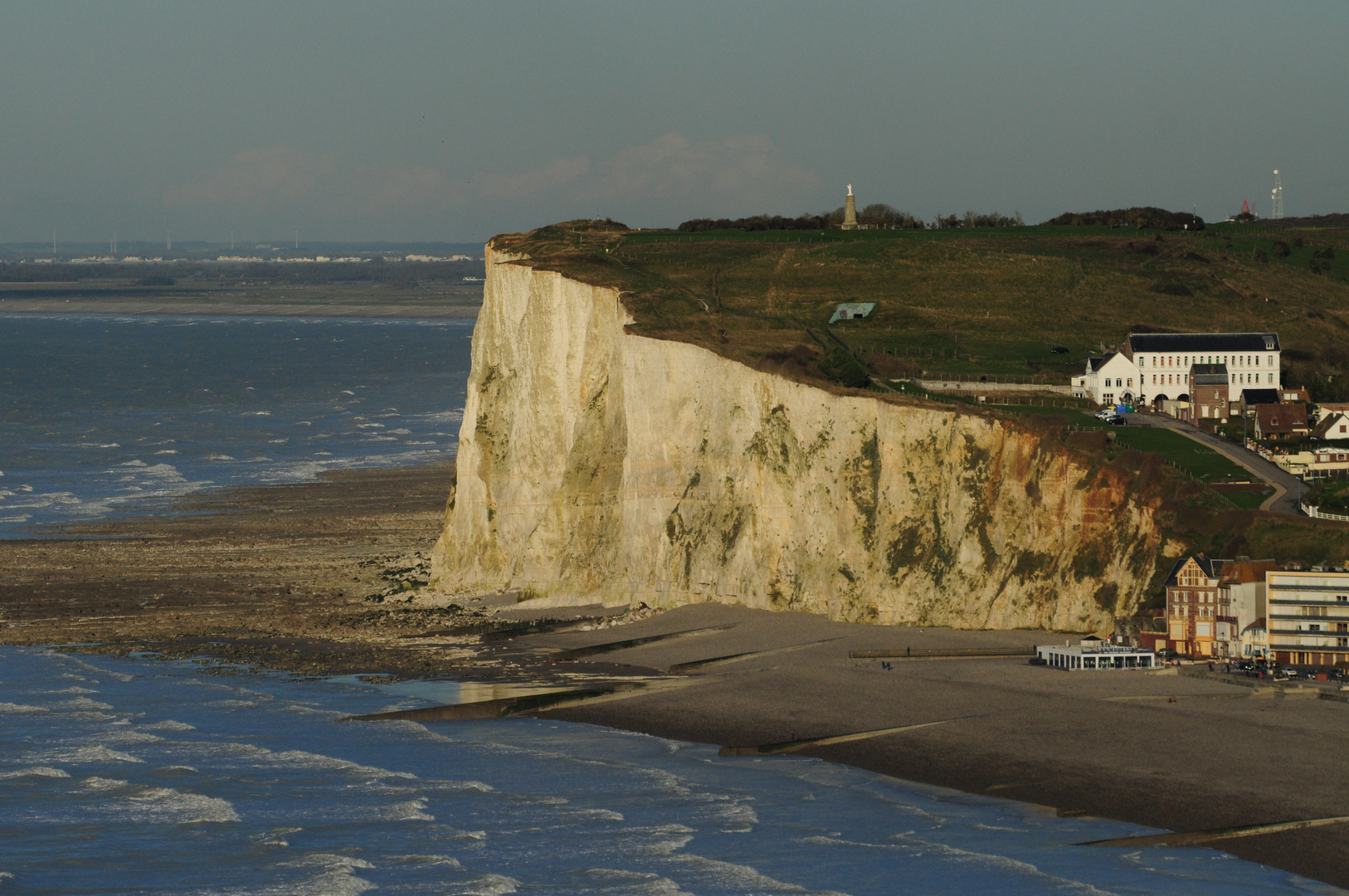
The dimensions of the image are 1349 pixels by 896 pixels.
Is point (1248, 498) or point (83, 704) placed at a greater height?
point (1248, 498)

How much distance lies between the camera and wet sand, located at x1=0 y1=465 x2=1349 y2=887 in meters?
36.4

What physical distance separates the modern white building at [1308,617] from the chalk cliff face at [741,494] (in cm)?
444

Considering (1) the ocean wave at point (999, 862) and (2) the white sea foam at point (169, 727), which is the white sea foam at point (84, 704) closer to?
(2) the white sea foam at point (169, 727)

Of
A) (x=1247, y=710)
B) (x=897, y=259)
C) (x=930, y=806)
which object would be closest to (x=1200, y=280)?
(x=897, y=259)

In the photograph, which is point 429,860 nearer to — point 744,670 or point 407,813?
point 407,813

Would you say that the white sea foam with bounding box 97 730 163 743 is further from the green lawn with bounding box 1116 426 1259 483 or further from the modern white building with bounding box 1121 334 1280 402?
the modern white building with bounding box 1121 334 1280 402

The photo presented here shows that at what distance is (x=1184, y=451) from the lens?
54344 mm

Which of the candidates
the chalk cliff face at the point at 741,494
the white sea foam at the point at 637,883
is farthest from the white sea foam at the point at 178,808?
the chalk cliff face at the point at 741,494

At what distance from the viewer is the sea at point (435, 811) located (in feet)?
107

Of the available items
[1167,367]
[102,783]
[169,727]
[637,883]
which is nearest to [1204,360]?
[1167,367]

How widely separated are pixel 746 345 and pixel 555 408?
869 centimetres

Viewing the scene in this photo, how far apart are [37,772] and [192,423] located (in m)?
84.4

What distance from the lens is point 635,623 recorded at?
55.2m

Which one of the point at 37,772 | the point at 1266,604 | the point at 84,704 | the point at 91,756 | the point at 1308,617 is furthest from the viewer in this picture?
the point at 84,704
